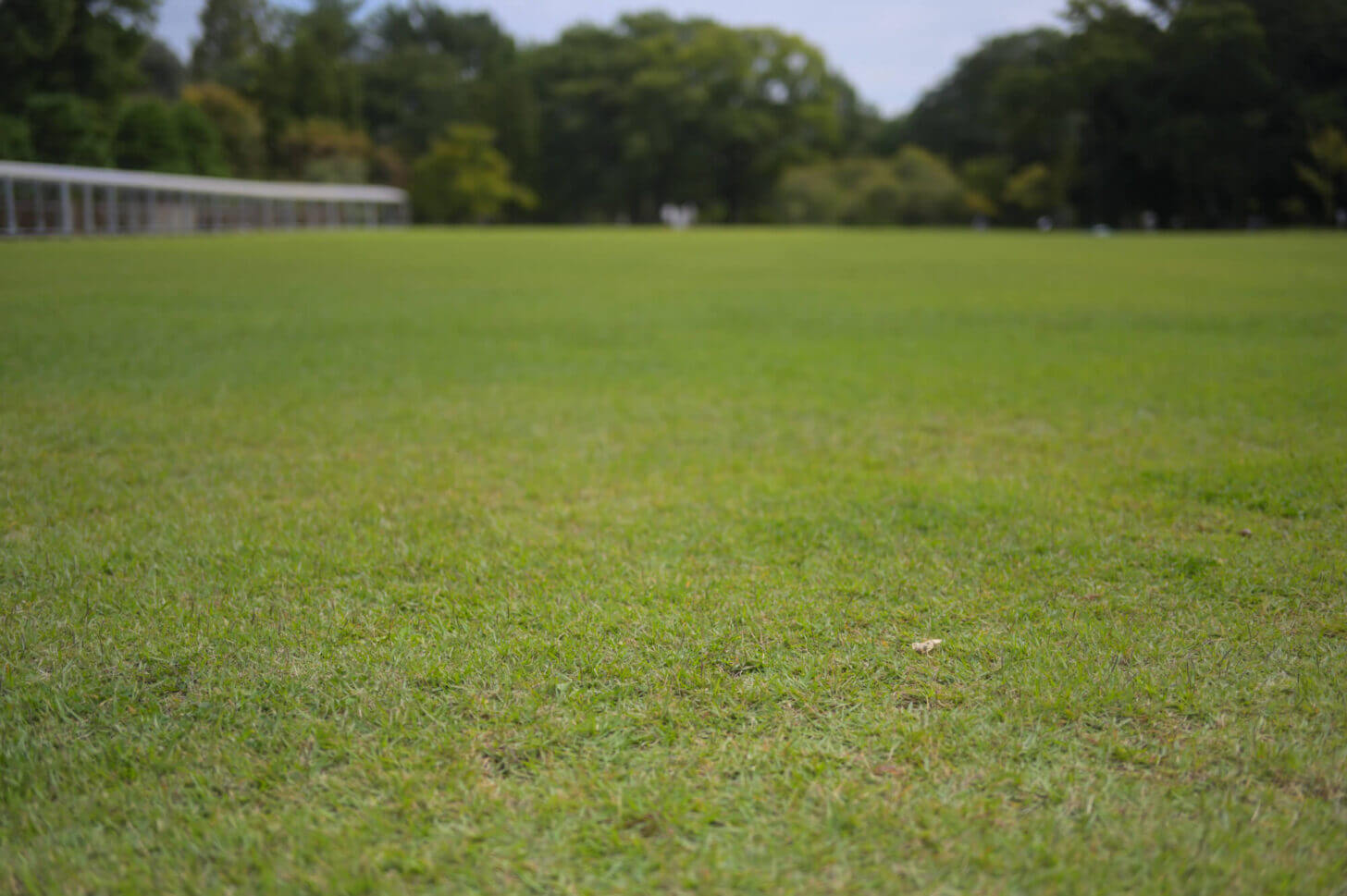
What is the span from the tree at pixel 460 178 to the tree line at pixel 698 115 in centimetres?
17

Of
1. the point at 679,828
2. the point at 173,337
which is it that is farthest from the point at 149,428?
the point at 679,828

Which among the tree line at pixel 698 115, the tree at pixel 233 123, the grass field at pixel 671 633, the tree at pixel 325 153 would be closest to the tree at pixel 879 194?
the tree line at pixel 698 115

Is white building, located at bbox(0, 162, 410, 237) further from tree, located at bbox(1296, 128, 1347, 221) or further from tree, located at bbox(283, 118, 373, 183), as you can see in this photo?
tree, located at bbox(1296, 128, 1347, 221)

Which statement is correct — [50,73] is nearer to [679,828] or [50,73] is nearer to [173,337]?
[173,337]

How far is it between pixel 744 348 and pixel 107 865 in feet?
22.3

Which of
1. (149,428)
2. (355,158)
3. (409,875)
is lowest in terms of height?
(409,875)

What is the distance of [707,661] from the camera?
7.98 ft

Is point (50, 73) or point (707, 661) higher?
point (50, 73)

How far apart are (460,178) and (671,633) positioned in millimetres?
64371

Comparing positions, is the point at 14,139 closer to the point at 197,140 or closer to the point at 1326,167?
the point at 197,140

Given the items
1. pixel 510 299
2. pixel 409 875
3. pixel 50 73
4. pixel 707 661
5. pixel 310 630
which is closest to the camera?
pixel 409 875

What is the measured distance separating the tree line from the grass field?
4258 centimetres

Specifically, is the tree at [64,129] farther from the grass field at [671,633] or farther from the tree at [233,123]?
the grass field at [671,633]

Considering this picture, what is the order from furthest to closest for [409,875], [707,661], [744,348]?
[744,348] < [707,661] < [409,875]
